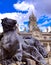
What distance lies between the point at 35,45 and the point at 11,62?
2590 millimetres

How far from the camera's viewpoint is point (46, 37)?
120m

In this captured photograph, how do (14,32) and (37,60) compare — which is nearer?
(14,32)

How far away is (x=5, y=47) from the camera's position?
13430 mm

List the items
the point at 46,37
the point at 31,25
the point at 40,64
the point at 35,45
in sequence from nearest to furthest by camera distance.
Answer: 1. the point at 40,64
2. the point at 35,45
3. the point at 46,37
4. the point at 31,25

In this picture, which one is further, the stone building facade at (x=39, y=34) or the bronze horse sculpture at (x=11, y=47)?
the stone building facade at (x=39, y=34)

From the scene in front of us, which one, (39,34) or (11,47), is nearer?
(11,47)

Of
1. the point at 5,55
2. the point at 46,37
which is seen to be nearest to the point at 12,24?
the point at 5,55

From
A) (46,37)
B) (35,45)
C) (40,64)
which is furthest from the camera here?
(46,37)

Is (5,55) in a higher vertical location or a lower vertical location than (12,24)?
lower

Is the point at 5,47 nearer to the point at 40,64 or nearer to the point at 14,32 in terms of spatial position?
the point at 14,32

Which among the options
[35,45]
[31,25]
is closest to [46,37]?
[31,25]

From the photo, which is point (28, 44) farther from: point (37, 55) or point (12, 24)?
point (12, 24)

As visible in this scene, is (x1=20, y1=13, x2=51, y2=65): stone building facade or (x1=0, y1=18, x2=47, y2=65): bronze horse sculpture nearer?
(x1=0, y1=18, x2=47, y2=65): bronze horse sculpture

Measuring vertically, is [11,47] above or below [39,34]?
above
